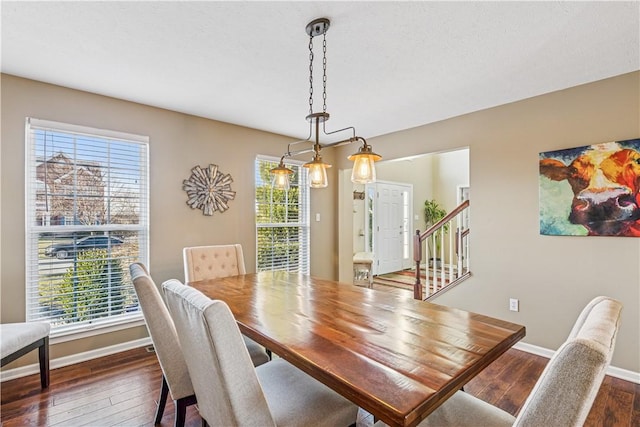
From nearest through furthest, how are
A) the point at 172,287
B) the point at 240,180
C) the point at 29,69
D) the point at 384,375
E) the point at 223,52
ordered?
the point at 384,375
the point at 172,287
the point at 223,52
the point at 29,69
the point at 240,180

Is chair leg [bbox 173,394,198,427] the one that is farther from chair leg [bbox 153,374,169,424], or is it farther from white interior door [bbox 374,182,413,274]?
white interior door [bbox 374,182,413,274]

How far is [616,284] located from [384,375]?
2.66 meters

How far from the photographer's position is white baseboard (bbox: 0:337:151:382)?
2449 millimetres

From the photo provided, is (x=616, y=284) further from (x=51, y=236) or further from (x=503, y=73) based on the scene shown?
(x=51, y=236)

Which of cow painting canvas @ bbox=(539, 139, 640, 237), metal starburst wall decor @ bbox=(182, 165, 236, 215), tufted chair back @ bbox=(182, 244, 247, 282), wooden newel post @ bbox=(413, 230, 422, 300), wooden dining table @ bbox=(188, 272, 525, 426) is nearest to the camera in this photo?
wooden dining table @ bbox=(188, 272, 525, 426)

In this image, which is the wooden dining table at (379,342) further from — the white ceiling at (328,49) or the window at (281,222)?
the window at (281,222)

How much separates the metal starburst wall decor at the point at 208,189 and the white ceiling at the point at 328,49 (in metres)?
0.78

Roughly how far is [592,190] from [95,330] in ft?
14.8

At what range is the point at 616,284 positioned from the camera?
2.51m

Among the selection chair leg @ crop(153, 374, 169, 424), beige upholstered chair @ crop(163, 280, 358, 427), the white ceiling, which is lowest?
chair leg @ crop(153, 374, 169, 424)

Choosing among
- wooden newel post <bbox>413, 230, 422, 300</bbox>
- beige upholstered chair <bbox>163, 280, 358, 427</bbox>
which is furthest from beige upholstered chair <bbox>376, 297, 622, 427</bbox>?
wooden newel post <bbox>413, 230, 422, 300</bbox>

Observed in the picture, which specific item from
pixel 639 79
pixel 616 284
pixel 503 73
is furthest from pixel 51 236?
pixel 639 79

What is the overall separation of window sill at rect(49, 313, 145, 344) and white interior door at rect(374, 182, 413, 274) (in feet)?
14.5

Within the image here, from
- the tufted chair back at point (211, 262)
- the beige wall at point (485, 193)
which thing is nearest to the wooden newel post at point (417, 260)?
the beige wall at point (485, 193)
